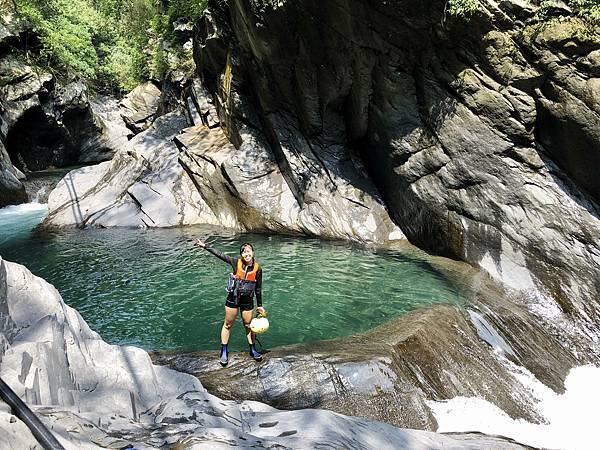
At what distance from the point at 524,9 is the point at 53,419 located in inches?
453

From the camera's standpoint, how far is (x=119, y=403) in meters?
4.39

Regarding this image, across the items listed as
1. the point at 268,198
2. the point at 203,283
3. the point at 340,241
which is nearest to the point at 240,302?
the point at 203,283

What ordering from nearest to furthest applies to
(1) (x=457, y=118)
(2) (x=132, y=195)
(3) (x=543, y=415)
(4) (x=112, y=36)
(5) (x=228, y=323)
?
1. (5) (x=228, y=323)
2. (3) (x=543, y=415)
3. (1) (x=457, y=118)
4. (2) (x=132, y=195)
5. (4) (x=112, y=36)

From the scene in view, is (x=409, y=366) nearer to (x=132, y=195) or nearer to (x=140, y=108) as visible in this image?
(x=132, y=195)

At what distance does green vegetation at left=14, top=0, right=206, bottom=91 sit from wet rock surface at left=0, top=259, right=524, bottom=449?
18.7m

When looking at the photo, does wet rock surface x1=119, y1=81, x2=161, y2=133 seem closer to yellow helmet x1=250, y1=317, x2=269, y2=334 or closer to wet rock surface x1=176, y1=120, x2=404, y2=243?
wet rock surface x1=176, y1=120, x2=404, y2=243

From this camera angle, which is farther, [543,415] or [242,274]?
[543,415]

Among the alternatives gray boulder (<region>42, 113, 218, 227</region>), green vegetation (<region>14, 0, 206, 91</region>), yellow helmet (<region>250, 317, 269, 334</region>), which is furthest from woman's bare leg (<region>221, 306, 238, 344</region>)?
green vegetation (<region>14, 0, 206, 91</region>)

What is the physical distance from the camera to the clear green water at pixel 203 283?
29.0 ft

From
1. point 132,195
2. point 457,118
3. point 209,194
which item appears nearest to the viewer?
point 457,118

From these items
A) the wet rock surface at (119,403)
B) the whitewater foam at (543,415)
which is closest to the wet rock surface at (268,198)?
the whitewater foam at (543,415)

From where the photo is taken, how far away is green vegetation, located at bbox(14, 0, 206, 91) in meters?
25.0

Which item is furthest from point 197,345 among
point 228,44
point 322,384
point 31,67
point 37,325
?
point 31,67

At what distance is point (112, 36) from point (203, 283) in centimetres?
4061
